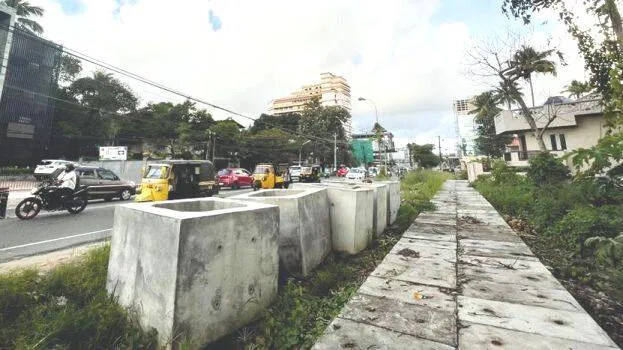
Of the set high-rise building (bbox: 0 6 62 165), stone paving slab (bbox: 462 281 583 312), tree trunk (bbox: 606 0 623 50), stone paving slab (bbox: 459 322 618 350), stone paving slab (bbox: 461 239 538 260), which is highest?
high-rise building (bbox: 0 6 62 165)

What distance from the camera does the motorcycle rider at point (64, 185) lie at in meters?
9.28

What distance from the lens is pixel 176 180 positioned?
10.9 meters

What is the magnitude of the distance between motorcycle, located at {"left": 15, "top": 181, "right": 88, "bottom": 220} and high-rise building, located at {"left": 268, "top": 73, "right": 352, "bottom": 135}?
73.8 meters

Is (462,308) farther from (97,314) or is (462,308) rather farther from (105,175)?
(105,175)

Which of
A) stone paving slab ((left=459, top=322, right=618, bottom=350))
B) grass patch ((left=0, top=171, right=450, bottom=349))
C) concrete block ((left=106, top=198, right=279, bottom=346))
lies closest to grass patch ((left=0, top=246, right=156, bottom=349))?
grass patch ((left=0, top=171, right=450, bottom=349))

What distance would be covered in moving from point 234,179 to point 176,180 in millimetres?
11587

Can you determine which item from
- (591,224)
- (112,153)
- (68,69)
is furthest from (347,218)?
(68,69)

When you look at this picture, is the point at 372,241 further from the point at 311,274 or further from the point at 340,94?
the point at 340,94

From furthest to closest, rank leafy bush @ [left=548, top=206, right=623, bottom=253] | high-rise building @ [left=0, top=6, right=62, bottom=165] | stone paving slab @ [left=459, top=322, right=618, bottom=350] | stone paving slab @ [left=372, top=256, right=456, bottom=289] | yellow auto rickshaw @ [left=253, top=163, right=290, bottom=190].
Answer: high-rise building @ [left=0, top=6, right=62, bottom=165]
yellow auto rickshaw @ [left=253, top=163, right=290, bottom=190]
leafy bush @ [left=548, top=206, right=623, bottom=253]
stone paving slab @ [left=372, top=256, right=456, bottom=289]
stone paving slab @ [left=459, top=322, right=618, bottom=350]

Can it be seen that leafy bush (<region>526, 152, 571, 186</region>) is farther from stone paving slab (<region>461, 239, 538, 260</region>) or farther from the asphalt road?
the asphalt road

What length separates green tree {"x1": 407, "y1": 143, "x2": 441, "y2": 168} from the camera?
2729 inches

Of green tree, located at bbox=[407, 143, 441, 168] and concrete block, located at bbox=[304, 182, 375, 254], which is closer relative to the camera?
concrete block, located at bbox=[304, 182, 375, 254]

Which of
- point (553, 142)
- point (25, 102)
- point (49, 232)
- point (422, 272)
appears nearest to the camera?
point (422, 272)

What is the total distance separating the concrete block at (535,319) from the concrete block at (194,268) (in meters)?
1.76
